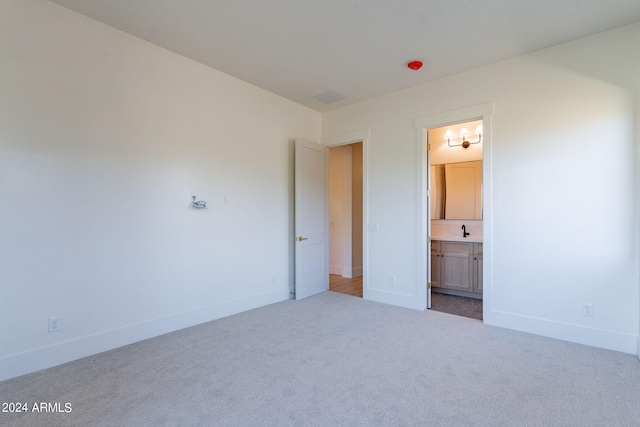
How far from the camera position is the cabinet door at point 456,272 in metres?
4.39

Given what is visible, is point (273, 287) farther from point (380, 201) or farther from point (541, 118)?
point (541, 118)

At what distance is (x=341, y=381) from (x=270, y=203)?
2.54 metres

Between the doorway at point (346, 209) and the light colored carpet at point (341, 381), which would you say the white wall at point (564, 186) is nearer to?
the light colored carpet at point (341, 381)

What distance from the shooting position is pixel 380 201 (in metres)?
4.20

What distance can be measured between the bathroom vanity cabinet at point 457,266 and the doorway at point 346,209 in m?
1.68

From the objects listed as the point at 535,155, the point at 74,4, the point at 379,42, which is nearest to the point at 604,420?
the point at 535,155

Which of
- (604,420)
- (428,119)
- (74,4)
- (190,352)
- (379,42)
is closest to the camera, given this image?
(604,420)

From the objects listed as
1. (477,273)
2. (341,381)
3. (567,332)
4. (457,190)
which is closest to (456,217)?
(457,190)

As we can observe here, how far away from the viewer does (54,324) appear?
2434mm

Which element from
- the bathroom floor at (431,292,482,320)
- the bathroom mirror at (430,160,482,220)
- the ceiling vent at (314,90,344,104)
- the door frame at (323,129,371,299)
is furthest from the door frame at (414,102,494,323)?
the bathroom mirror at (430,160,482,220)

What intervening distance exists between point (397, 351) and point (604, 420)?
1.34 metres

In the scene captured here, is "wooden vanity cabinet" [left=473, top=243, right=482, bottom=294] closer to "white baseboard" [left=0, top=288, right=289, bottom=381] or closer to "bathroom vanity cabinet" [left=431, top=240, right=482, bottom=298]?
"bathroom vanity cabinet" [left=431, top=240, right=482, bottom=298]

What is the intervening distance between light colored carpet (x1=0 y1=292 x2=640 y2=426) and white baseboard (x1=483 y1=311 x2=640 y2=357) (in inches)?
4.7

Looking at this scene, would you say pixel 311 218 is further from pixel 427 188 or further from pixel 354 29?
pixel 354 29
